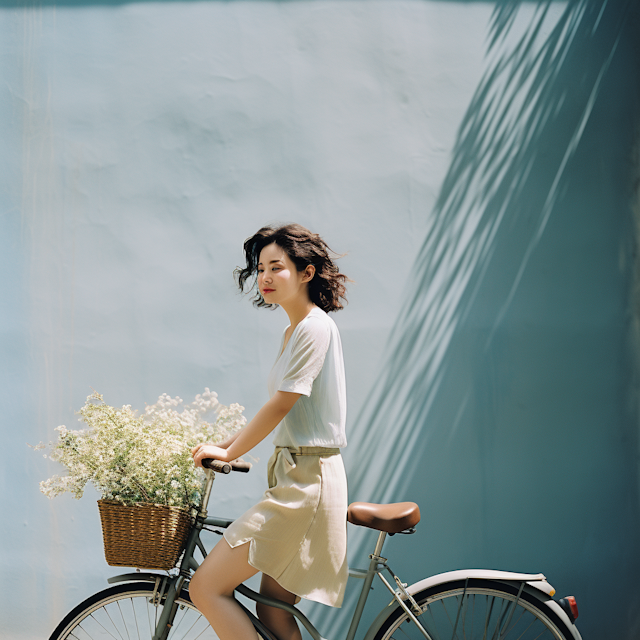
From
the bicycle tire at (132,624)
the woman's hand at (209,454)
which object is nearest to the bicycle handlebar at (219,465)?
the woman's hand at (209,454)

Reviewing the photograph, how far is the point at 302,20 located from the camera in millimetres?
3494

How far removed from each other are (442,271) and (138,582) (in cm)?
215

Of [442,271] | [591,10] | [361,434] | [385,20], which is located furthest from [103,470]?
[591,10]

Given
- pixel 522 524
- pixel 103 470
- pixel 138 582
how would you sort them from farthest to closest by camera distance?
pixel 522 524, pixel 138 582, pixel 103 470

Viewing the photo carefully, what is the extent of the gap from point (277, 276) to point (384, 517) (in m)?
0.95

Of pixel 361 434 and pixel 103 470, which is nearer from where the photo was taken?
pixel 103 470

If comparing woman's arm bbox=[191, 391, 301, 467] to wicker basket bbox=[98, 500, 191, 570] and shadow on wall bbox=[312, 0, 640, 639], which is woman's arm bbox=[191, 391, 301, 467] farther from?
shadow on wall bbox=[312, 0, 640, 639]

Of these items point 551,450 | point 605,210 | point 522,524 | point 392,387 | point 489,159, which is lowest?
point 522,524

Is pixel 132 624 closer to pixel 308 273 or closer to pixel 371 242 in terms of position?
pixel 308 273

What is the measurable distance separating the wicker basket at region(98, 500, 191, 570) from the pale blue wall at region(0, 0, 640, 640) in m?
1.25

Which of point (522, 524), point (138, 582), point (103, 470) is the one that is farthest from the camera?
point (522, 524)

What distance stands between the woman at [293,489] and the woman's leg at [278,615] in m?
0.10

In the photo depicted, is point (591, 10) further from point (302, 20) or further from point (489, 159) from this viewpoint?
point (302, 20)

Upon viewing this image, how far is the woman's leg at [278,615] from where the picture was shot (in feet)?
7.54
